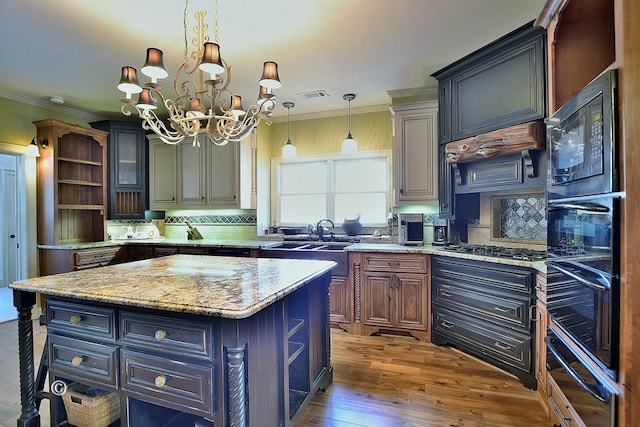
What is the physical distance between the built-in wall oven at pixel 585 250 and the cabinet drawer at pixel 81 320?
212 cm

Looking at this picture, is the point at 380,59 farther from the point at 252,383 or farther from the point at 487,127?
the point at 252,383

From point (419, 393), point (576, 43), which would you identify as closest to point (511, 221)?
point (576, 43)

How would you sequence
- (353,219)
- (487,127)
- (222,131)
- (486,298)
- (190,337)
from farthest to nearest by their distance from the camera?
Answer: (353,219)
(487,127)
(486,298)
(222,131)
(190,337)

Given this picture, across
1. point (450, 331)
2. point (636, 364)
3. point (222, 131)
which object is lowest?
point (450, 331)

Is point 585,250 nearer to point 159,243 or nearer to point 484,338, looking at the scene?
point 484,338

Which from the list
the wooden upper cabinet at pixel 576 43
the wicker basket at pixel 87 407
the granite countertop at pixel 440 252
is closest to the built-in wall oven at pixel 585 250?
the wooden upper cabinet at pixel 576 43

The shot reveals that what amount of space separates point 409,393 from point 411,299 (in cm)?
111

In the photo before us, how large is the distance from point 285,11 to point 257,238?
9.75 feet

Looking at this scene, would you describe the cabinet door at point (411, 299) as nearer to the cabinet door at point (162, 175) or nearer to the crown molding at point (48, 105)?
the cabinet door at point (162, 175)

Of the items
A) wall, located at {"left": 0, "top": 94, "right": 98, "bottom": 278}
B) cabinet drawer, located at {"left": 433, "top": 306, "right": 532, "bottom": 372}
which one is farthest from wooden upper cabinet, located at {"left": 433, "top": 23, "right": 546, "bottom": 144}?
wall, located at {"left": 0, "top": 94, "right": 98, "bottom": 278}

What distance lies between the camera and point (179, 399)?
1.49m

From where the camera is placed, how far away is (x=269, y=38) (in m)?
2.72

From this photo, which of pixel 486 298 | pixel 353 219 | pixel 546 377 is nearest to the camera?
pixel 546 377

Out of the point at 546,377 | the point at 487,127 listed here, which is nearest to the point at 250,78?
the point at 487,127
